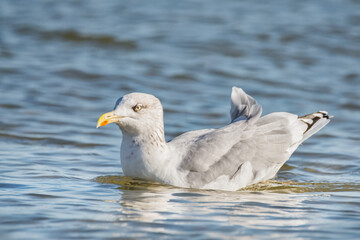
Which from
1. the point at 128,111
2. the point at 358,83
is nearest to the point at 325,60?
the point at 358,83

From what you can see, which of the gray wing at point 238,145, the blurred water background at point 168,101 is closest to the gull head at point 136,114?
the gray wing at point 238,145

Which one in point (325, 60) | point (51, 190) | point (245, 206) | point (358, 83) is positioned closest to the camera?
point (245, 206)

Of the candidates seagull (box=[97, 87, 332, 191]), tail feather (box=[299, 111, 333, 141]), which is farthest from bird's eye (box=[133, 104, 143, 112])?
tail feather (box=[299, 111, 333, 141])

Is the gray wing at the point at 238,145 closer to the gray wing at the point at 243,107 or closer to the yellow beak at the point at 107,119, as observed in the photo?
the gray wing at the point at 243,107

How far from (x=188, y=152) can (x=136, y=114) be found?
0.68 meters

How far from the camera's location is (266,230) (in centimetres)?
517

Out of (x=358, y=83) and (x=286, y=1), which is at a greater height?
(x=286, y=1)

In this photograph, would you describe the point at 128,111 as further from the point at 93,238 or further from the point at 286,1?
the point at 286,1

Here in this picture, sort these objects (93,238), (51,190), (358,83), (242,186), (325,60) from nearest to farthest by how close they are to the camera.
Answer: (93,238) → (51,190) → (242,186) → (358,83) → (325,60)

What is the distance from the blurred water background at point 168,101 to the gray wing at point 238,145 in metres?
0.26

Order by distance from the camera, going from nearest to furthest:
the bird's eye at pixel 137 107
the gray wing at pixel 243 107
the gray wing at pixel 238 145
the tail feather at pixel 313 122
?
the bird's eye at pixel 137 107 < the gray wing at pixel 238 145 < the gray wing at pixel 243 107 < the tail feather at pixel 313 122

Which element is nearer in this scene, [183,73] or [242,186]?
[242,186]

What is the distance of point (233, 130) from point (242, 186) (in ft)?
2.05

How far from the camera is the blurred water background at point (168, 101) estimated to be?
5.49 meters
